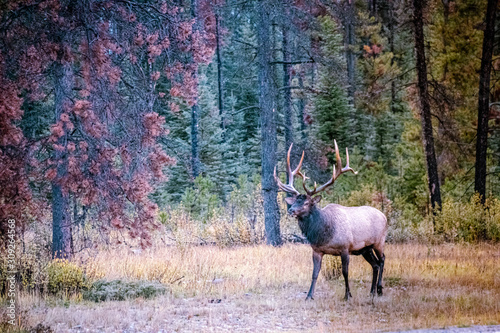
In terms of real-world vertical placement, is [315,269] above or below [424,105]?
below

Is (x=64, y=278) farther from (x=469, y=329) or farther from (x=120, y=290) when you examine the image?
(x=469, y=329)

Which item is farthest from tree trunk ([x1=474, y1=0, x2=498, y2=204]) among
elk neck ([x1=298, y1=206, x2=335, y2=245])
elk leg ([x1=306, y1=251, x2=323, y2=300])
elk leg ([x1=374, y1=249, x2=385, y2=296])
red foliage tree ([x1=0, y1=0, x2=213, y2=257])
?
red foliage tree ([x1=0, y1=0, x2=213, y2=257])

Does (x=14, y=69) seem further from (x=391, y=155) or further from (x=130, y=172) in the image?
(x=391, y=155)

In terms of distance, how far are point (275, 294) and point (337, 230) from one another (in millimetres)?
1864

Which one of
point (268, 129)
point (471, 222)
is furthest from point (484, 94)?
point (268, 129)

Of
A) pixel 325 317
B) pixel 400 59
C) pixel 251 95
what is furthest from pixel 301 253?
pixel 400 59

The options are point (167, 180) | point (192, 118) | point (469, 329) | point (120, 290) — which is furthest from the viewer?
point (192, 118)

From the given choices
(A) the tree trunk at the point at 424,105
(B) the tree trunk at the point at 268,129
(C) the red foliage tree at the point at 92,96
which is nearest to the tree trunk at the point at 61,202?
(C) the red foliage tree at the point at 92,96

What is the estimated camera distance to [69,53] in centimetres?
1015

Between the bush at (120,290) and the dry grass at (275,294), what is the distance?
11.1 inches

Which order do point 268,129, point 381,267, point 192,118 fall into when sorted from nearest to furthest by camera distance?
point 381,267 → point 268,129 → point 192,118

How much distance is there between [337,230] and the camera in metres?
10.4

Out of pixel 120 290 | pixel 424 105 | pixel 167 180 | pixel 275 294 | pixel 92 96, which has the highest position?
pixel 424 105

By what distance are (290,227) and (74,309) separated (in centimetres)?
951
